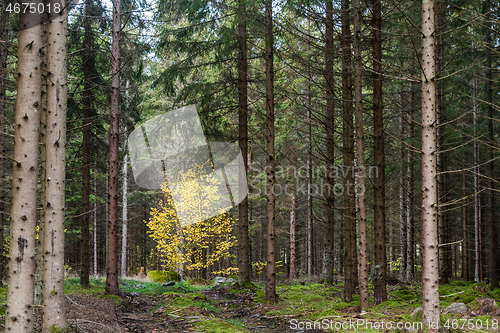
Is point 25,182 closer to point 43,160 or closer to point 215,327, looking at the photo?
point 43,160

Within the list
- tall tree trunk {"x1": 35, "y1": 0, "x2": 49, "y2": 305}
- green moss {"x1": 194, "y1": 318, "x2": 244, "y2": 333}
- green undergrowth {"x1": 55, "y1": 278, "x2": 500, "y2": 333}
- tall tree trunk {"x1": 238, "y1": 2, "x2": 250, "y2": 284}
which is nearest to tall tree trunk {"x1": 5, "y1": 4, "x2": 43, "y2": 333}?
tall tree trunk {"x1": 35, "y1": 0, "x2": 49, "y2": 305}

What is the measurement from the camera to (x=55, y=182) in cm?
527

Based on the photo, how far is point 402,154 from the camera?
16438 millimetres

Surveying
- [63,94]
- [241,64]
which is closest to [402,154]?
[241,64]

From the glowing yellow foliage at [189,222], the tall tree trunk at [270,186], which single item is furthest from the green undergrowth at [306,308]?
the glowing yellow foliage at [189,222]

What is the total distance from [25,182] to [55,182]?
792 mm

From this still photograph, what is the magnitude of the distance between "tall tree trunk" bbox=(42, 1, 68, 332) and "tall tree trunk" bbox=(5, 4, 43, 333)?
683 mm

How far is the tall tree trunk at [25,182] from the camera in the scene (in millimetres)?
4363

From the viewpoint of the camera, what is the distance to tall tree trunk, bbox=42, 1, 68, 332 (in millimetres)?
5137

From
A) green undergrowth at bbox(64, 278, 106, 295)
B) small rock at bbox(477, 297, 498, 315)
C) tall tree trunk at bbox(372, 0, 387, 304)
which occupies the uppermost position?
tall tree trunk at bbox(372, 0, 387, 304)

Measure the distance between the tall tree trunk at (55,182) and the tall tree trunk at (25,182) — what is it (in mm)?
683

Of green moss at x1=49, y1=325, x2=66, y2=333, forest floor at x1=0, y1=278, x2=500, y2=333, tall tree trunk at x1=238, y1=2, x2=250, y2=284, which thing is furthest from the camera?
tall tree trunk at x1=238, y1=2, x2=250, y2=284

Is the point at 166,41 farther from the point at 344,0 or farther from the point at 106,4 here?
the point at 344,0

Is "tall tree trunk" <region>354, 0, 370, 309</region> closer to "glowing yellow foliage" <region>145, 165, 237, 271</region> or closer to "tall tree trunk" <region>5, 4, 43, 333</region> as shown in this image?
"tall tree trunk" <region>5, 4, 43, 333</region>
